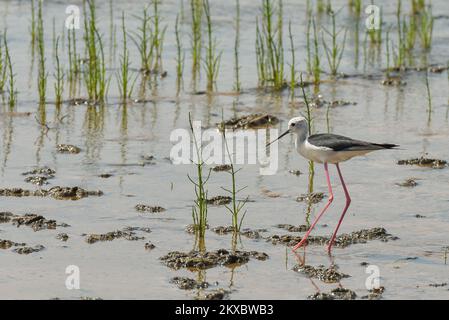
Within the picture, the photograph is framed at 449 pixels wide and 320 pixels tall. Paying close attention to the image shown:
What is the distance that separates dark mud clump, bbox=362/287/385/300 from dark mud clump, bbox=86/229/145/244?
1889 mm

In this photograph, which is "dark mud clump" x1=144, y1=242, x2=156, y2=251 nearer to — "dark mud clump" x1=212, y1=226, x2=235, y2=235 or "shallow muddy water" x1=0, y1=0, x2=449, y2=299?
"shallow muddy water" x1=0, y1=0, x2=449, y2=299

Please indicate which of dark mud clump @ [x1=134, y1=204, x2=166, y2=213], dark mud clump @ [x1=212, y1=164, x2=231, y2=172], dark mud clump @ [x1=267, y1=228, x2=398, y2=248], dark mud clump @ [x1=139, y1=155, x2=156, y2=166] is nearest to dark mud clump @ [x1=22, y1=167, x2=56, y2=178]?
dark mud clump @ [x1=139, y1=155, x2=156, y2=166]

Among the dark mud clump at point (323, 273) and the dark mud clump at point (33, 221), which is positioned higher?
the dark mud clump at point (33, 221)

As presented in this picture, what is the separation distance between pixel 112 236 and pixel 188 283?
1.16 metres

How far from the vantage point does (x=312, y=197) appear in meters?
9.27

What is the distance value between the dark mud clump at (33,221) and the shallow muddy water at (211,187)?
5cm

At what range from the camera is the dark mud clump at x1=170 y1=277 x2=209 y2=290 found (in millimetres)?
7137

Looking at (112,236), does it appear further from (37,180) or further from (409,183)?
(409,183)

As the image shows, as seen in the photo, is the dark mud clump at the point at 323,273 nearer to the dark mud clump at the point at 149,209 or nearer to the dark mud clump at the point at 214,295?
the dark mud clump at the point at 214,295

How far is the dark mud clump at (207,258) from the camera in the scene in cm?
754

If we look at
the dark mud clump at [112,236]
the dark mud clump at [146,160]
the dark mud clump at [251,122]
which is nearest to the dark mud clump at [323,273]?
the dark mud clump at [112,236]

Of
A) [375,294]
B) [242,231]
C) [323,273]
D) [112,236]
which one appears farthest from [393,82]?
[375,294]
